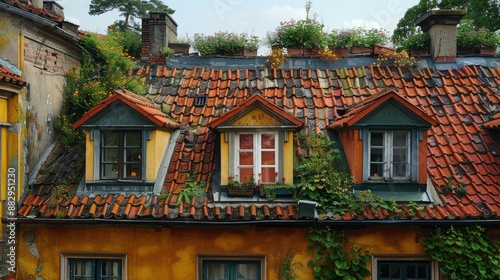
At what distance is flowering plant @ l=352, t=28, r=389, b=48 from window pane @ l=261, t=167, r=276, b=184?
531cm

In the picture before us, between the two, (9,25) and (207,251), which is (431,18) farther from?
(9,25)

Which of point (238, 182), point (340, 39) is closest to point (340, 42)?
point (340, 39)

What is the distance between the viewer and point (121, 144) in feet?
33.0

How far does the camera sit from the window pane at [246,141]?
392 inches

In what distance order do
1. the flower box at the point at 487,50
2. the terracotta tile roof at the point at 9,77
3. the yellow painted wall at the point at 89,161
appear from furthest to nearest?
1. the flower box at the point at 487,50
2. the yellow painted wall at the point at 89,161
3. the terracotta tile roof at the point at 9,77

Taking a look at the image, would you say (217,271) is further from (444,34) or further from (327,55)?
(444,34)

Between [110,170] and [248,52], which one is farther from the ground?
[248,52]

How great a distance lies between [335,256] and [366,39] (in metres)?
6.65

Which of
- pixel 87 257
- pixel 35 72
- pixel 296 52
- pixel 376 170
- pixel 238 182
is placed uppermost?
pixel 296 52

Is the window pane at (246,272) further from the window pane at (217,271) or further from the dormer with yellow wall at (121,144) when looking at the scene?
the dormer with yellow wall at (121,144)

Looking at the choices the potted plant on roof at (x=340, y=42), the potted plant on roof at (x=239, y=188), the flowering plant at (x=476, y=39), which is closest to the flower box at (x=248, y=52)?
the potted plant on roof at (x=340, y=42)

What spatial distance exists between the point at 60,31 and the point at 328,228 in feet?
23.4

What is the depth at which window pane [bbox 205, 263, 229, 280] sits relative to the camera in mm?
9859

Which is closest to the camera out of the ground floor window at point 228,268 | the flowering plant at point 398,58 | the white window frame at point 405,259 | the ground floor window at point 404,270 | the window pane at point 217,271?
the white window frame at point 405,259
